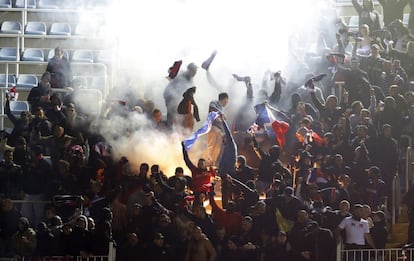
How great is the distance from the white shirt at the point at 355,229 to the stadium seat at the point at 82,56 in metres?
2.66

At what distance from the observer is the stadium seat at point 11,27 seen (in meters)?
11.2

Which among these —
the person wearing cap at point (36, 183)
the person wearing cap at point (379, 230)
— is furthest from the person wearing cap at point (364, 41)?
the person wearing cap at point (36, 183)

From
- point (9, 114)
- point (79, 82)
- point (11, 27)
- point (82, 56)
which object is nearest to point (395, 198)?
point (79, 82)

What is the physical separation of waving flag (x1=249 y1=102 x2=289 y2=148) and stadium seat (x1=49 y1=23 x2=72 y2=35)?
1898 mm

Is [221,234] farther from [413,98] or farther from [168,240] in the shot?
[413,98]

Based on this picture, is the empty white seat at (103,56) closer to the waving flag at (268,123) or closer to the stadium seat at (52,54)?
the stadium seat at (52,54)

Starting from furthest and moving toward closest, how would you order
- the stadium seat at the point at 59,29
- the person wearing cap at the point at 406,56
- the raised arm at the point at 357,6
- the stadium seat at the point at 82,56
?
the stadium seat at the point at 59,29
the raised arm at the point at 357,6
the stadium seat at the point at 82,56
the person wearing cap at the point at 406,56

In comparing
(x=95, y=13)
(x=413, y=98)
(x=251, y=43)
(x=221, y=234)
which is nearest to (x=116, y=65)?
(x=95, y=13)

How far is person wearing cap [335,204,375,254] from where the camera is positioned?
10031 millimetres

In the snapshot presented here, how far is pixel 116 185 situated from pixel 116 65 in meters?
1.14

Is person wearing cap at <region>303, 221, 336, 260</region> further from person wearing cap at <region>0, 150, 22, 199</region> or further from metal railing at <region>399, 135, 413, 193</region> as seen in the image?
person wearing cap at <region>0, 150, 22, 199</region>

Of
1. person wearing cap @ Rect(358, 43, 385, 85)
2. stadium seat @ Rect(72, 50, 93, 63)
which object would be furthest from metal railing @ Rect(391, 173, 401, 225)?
stadium seat @ Rect(72, 50, 93, 63)

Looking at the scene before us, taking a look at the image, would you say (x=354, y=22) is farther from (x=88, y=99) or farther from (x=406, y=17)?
(x=88, y=99)

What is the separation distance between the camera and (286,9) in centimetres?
1112
